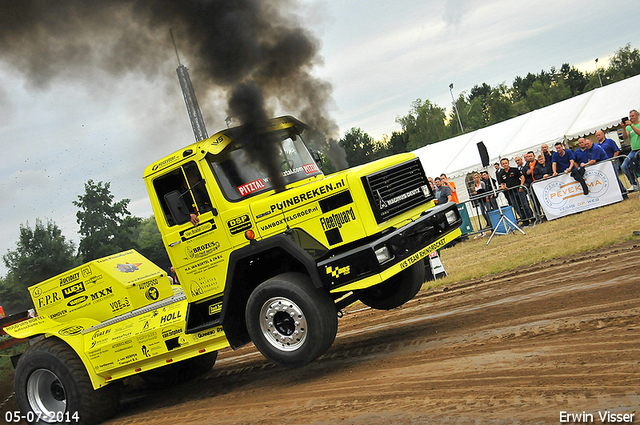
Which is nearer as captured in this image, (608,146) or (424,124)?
(608,146)

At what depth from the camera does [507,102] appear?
100000mm

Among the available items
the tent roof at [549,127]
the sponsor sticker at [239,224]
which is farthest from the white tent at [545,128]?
the sponsor sticker at [239,224]

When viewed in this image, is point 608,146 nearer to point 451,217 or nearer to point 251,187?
point 451,217

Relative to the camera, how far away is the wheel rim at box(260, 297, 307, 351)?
596cm

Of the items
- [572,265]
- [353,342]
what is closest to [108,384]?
[353,342]

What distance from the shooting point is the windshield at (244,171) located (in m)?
6.51

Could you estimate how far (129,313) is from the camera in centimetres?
740

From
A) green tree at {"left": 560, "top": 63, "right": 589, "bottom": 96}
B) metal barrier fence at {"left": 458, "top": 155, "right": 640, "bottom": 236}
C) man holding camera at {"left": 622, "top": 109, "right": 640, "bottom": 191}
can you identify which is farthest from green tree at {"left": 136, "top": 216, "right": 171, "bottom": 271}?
green tree at {"left": 560, "top": 63, "right": 589, "bottom": 96}

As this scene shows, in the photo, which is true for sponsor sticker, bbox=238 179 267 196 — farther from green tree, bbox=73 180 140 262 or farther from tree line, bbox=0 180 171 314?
green tree, bbox=73 180 140 262

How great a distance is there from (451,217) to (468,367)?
2322mm

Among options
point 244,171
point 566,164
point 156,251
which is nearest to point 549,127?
point 566,164

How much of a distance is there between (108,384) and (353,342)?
3.48m

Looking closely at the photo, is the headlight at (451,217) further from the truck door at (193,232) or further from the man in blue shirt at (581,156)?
the man in blue shirt at (581,156)

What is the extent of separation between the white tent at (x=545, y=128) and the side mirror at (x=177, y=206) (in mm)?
18506
